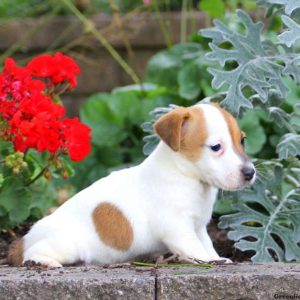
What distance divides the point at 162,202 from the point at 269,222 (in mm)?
742

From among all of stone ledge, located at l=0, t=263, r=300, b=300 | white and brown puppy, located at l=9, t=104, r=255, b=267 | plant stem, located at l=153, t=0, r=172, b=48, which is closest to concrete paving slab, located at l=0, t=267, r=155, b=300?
stone ledge, located at l=0, t=263, r=300, b=300

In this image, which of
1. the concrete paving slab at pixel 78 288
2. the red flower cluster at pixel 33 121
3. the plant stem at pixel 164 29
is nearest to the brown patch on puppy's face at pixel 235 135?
the concrete paving slab at pixel 78 288

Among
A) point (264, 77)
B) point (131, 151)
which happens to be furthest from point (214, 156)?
point (131, 151)

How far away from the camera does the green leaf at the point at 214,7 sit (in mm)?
6555

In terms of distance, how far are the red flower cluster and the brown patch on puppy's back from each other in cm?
42

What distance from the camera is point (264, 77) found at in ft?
12.7

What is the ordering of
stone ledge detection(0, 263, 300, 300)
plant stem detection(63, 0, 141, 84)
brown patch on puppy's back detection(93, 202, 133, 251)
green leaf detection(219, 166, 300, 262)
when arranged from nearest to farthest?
stone ledge detection(0, 263, 300, 300) < brown patch on puppy's back detection(93, 202, 133, 251) < green leaf detection(219, 166, 300, 262) < plant stem detection(63, 0, 141, 84)

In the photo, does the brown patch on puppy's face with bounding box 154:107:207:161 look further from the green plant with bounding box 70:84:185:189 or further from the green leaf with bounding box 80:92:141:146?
the green leaf with bounding box 80:92:141:146

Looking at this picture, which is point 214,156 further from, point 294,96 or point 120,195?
point 294,96

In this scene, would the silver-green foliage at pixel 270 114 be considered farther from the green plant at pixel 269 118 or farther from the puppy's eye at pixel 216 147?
the puppy's eye at pixel 216 147

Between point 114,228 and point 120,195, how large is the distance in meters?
0.13

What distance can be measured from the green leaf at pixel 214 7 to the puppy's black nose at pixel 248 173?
11.1 feet

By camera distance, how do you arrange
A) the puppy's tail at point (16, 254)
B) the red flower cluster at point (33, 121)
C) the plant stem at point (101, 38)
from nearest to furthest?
the puppy's tail at point (16, 254), the red flower cluster at point (33, 121), the plant stem at point (101, 38)

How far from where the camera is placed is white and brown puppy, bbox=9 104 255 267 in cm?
338
